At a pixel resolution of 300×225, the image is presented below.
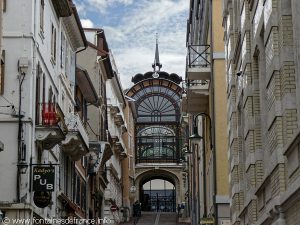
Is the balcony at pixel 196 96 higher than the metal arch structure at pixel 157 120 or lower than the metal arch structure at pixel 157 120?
lower

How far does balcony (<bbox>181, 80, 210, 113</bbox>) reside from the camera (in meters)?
36.6

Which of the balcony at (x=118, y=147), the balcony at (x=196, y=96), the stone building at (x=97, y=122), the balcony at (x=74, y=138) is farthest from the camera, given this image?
the balcony at (x=118, y=147)

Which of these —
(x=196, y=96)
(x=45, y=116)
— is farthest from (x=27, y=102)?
(x=196, y=96)

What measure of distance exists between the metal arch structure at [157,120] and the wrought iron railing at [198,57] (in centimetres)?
5654

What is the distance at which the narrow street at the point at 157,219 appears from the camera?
74625 mm

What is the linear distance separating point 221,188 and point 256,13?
15.1 m

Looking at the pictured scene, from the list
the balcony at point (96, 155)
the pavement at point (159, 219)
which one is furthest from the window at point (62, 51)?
the pavement at point (159, 219)

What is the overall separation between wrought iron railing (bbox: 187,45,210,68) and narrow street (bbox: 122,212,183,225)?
4128 cm

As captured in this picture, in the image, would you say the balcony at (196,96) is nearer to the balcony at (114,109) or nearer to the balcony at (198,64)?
the balcony at (198,64)

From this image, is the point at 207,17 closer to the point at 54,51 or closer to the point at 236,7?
the point at 54,51

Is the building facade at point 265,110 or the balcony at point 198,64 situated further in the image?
the balcony at point 198,64

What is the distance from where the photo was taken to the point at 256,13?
15812 mm

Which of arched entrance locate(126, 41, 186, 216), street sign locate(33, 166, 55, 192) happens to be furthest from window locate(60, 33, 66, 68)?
arched entrance locate(126, 41, 186, 216)

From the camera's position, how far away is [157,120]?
304ft
